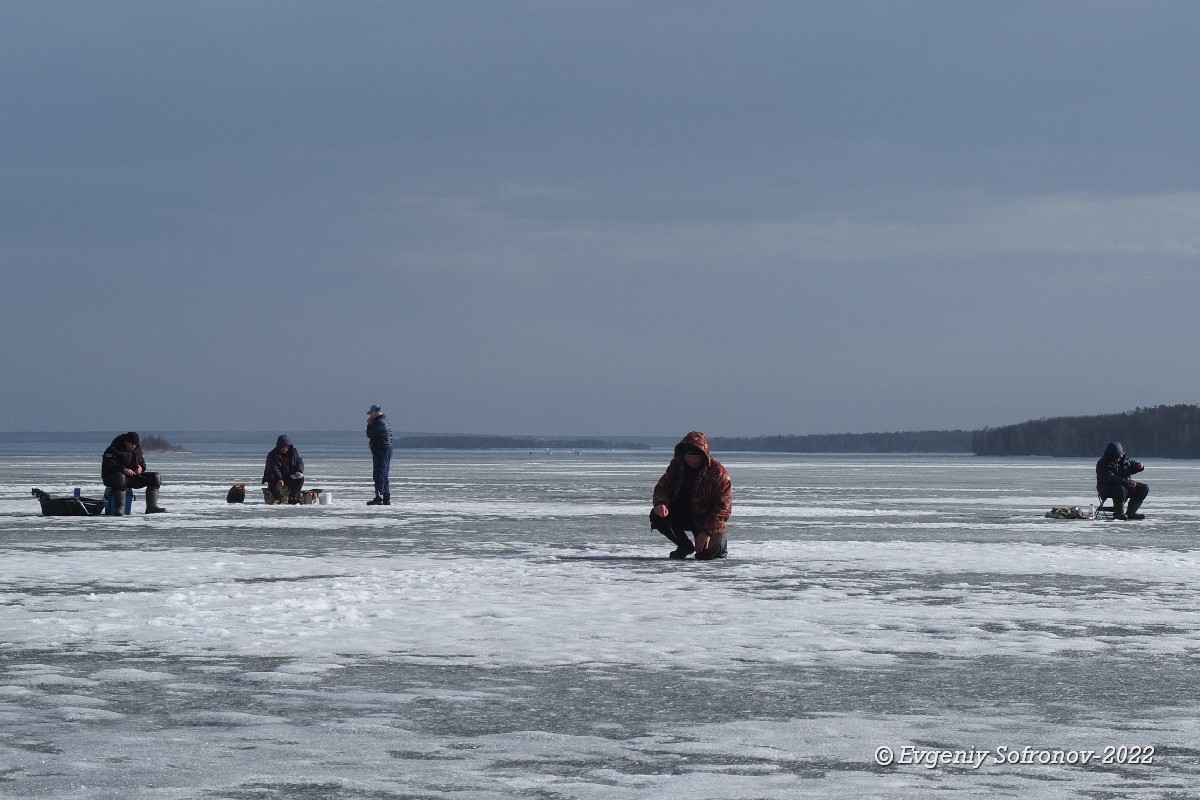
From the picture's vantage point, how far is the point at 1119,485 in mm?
24516

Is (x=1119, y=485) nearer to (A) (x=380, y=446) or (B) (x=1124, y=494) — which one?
(B) (x=1124, y=494)

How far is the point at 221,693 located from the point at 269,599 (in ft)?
14.2

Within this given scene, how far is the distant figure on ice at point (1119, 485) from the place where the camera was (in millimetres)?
24422

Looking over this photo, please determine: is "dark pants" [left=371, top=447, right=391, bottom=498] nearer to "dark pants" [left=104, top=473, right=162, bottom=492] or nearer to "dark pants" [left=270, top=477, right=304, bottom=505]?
"dark pants" [left=270, top=477, right=304, bottom=505]

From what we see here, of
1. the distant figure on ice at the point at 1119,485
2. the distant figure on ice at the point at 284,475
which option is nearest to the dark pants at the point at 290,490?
the distant figure on ice at the point at 284,475

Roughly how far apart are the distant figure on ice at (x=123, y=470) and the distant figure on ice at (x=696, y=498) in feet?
37.3

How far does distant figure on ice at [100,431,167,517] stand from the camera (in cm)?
2430

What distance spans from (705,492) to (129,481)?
40.8ft

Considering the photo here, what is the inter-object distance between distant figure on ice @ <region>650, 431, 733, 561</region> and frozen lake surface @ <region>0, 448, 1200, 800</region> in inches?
18.5

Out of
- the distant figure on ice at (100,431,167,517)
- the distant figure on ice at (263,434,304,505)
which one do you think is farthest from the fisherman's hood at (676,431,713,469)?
the distant figure on ice at (263,434,304,505)

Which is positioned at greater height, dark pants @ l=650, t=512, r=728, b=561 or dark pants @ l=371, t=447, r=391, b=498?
dark pants @ l=371, t=447, r=391, b=498

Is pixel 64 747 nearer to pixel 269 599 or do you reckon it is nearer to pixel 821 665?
pixel 821 665

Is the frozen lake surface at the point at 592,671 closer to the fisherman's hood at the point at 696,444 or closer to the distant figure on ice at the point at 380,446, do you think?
the fisherman's hood at the point at 696,444

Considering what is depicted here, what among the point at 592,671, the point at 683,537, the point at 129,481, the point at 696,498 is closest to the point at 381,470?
the point at 129,481
